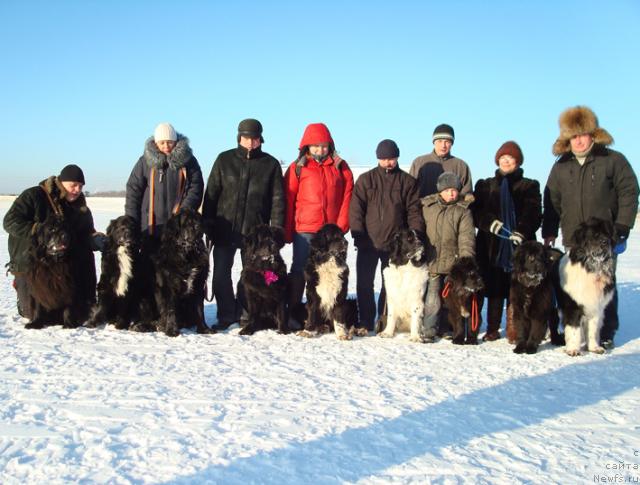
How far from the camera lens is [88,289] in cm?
594

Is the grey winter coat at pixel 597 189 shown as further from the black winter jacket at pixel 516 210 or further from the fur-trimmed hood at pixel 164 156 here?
the fur-trimmed hood at pixel 164 156

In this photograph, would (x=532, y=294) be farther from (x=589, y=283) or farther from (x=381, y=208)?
(x=381, y=208)

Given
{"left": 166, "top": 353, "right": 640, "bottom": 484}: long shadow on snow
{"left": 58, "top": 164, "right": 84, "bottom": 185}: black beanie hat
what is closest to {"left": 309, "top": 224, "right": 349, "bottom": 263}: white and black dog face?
{"left": 166, "top": 353, "right": 640, "bottom": 484}: long shadow on snow

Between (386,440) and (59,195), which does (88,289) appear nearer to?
(59,195)

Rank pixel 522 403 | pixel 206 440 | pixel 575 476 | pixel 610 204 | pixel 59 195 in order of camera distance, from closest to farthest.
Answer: pixel 575 476, pixel 206 440, pixel 522 403, pixel 610 204, pixel 59 195

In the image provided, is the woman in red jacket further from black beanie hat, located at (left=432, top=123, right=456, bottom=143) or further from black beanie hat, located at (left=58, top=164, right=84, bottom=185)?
black beanie hat, located at (left=58, top=164, right=84, bottom=185)

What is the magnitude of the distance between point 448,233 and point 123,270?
3.49 metres

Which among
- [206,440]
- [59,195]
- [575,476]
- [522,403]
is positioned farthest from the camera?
[59,195]

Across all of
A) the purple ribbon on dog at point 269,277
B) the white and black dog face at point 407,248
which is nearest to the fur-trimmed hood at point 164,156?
the purple ribbon on dog at point 269,277

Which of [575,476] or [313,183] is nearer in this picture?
[575,476]

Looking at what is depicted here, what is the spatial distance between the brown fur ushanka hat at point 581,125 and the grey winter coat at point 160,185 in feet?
13.3

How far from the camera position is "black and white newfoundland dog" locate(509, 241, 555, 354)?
514 centimetres

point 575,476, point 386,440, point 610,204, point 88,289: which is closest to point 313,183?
point 88,289

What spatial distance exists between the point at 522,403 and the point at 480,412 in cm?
41
